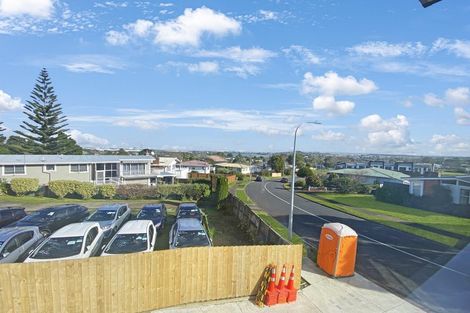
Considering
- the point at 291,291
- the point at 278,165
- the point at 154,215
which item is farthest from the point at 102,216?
the point at 278,165

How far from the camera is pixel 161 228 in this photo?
58.3 ft

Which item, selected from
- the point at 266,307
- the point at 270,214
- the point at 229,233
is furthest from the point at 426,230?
the point at 266,307

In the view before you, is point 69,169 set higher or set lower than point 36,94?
lower

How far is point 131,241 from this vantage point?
11.9 meters

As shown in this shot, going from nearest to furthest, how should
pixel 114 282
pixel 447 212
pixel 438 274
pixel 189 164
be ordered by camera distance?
pixel 114 282, pixel 438 274, pixel 447 212, pixel 189 164

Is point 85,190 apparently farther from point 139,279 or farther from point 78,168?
point 139,279

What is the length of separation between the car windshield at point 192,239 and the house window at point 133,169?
29.7 metres

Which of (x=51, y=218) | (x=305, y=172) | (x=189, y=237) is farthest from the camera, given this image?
(x=305, y=172)

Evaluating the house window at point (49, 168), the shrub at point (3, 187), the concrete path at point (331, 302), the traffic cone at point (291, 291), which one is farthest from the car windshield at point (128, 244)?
the house window at point (49, 168)

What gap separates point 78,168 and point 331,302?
3384 cm

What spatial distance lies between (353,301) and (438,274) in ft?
17.5

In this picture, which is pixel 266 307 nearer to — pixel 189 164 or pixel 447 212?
pixel 447 212

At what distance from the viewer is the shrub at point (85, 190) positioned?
31234mm

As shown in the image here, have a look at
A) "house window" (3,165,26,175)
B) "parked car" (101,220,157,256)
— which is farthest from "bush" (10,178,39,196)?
"parked car" (101,220,157,256)
